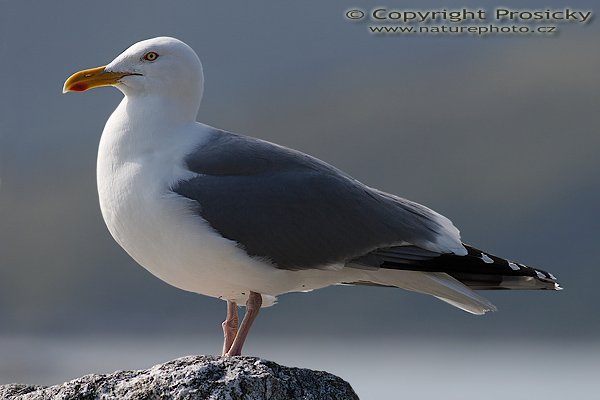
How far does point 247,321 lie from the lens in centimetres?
311

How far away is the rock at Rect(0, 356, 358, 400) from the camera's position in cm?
245

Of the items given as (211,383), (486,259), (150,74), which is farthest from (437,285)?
(150,74)

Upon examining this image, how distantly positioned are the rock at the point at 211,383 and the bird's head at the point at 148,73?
3.90ft

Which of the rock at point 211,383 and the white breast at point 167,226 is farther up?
the white breast at point 167,226

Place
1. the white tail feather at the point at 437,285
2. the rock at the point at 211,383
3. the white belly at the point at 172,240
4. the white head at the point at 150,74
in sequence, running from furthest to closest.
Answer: the white head at the point at 150,74 < the white tail feather at the point at 437,285 < the white belly at the point at 172,240 < the rock at the point at 211,383

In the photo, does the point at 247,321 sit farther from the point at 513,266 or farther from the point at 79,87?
the point at 79,87

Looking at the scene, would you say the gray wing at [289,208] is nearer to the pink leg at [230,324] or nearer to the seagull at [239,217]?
the seagull at [239,217]

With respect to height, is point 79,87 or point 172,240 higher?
point 79,87

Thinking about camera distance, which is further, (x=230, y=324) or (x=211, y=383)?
(x=230, y=324)

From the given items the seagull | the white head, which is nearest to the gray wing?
the seagull

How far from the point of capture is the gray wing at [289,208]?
10.1 feet

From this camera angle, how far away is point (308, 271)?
3.15 metres

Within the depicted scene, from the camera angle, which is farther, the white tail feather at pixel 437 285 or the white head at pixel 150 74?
the white head at pixel 150 74

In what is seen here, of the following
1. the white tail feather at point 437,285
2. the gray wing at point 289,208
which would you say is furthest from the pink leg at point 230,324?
the white tail feather at point 437,285
